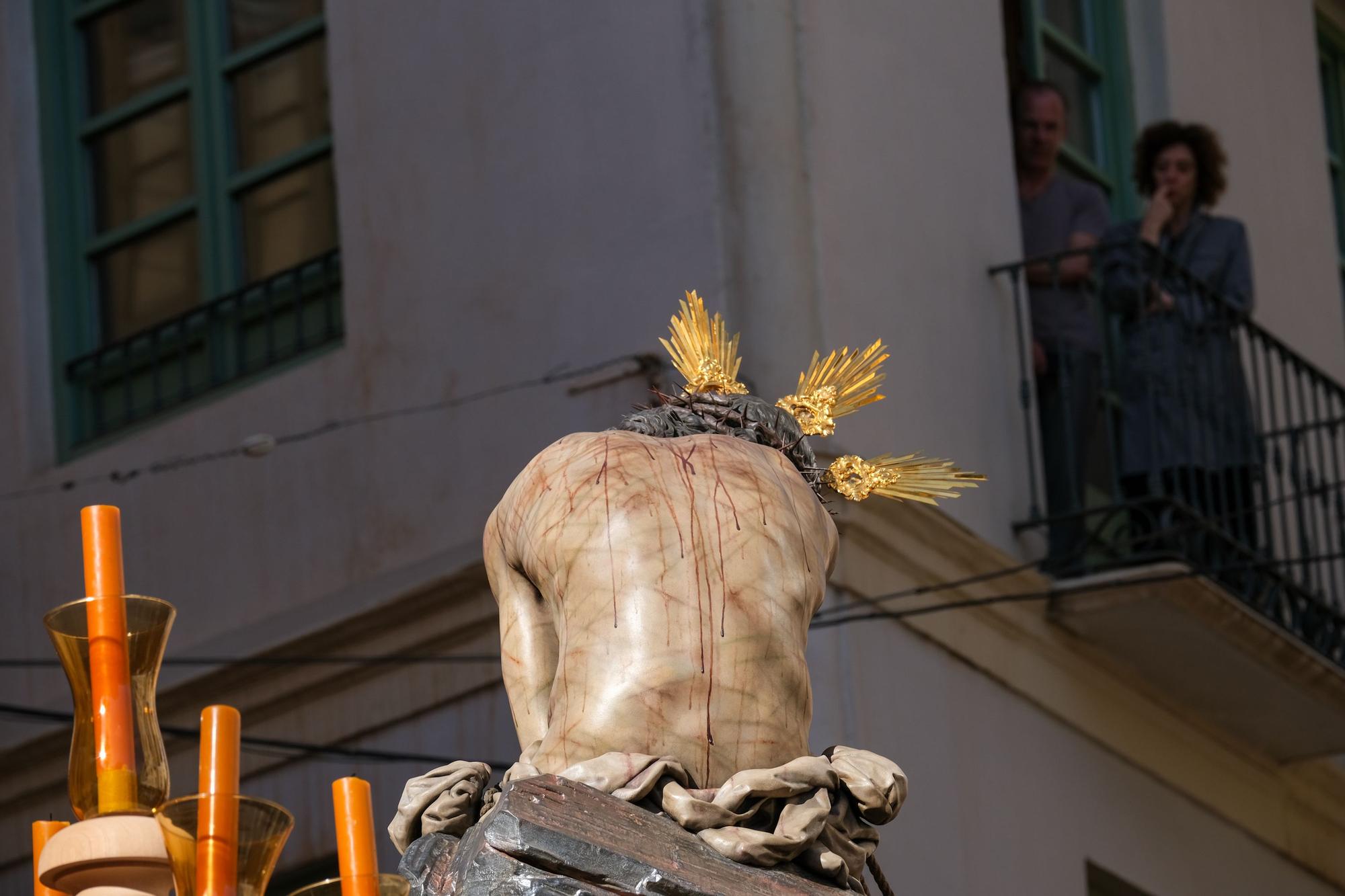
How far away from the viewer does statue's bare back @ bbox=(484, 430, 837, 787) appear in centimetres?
532

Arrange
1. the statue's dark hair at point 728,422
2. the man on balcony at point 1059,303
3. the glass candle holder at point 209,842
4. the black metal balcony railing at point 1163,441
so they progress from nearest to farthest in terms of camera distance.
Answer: the glass candle holder at point 209,842 < the statue's dark hair at point 728,422 < the black metal balcony railing at point 1163,441 < the man on balcony at point 1059,303

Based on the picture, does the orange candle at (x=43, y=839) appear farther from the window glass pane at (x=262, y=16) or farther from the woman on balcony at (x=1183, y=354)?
the window glass pane at (x=262, y=16)

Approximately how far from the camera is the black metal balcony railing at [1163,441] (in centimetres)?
1358

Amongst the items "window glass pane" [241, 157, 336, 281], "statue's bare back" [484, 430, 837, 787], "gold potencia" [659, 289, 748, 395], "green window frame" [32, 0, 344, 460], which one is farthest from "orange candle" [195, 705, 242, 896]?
"window glass pane" [241, 157, 336, 281]

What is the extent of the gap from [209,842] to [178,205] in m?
10.9

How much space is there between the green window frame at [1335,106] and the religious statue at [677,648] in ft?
45.0

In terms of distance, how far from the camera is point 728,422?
19.4ft

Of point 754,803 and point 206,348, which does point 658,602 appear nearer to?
point 754,803

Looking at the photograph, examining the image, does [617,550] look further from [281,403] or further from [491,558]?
[281,403]

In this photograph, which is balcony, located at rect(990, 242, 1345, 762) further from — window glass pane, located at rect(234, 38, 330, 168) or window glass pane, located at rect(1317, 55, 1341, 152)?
window glass pane, located at rect(1317, 55, 1341, 152)

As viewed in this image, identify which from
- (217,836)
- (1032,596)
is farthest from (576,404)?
(217,836)

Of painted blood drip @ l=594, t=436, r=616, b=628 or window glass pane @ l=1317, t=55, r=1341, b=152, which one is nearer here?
painted blood drip @ l=594, t=436, r=616, b=628

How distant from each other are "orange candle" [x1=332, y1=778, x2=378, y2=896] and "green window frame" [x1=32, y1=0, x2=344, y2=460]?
923 centimetres

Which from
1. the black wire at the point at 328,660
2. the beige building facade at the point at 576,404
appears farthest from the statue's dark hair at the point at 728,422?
the black wire at the point at 328,660
